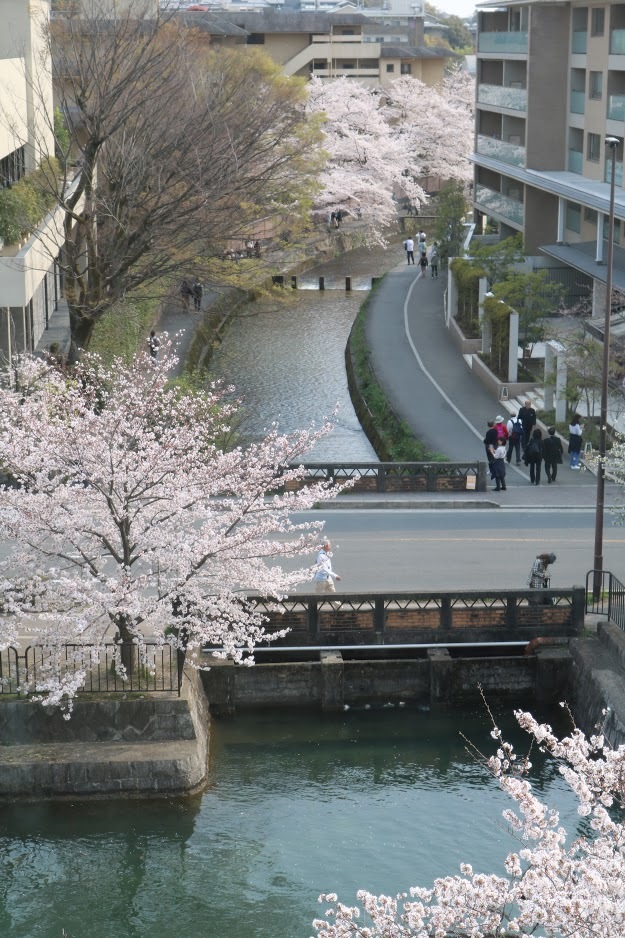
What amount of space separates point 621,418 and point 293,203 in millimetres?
22024

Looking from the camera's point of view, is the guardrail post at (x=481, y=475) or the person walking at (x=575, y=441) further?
the person walking at (x=575, y=441)

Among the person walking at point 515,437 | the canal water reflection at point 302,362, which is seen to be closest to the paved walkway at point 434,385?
the person walking at point 515,437

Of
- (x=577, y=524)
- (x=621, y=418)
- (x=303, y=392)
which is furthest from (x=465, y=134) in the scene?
(x=577, y=524)

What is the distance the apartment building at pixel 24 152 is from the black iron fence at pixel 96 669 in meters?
10.8

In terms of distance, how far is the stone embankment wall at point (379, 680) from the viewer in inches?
791

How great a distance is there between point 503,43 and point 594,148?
9182 mm

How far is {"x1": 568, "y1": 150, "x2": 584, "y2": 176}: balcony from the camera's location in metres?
43.6

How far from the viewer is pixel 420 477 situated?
2798cm

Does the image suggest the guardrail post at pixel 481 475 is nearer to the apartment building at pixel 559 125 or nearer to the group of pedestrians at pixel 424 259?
the apartment building at pixel 559 125

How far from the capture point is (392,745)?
19406mm

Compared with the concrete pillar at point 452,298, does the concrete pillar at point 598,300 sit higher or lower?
higher

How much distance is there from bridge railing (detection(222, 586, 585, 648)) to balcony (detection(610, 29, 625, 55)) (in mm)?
24093

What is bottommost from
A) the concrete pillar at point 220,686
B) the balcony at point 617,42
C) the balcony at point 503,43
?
the concrete pillar at point 220,686

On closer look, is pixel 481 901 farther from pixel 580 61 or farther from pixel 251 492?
pixel 580 61
